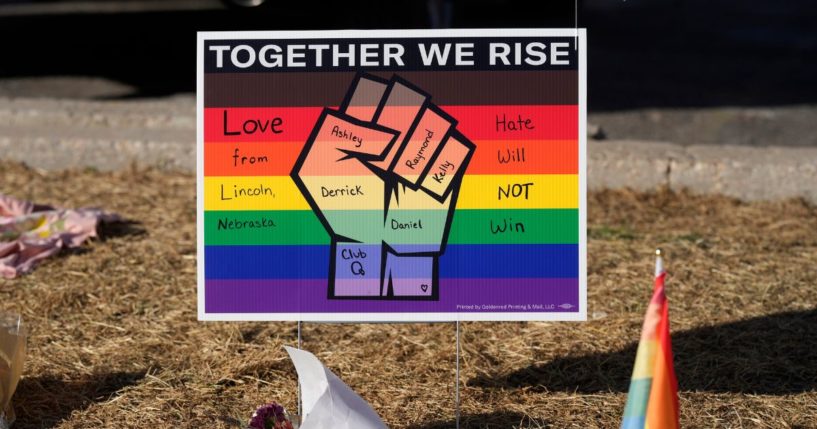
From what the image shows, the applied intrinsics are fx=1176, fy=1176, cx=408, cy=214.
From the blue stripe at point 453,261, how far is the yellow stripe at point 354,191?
123mm

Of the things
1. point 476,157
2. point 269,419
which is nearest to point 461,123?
point 476,157

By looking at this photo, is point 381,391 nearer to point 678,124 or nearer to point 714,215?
point 714,215

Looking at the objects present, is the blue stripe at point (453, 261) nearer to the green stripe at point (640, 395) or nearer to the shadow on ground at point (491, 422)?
the shadow on ground at point (491, 422)

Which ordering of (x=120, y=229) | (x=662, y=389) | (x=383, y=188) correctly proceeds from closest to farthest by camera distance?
1. (x=662, y=389)
2. (x=383, y=188)
3. (x=120, y=229)

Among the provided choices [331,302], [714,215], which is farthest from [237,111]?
[714,215]

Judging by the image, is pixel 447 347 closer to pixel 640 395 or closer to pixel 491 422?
pixel 491 422

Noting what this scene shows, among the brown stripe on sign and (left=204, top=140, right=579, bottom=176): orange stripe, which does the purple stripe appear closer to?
(left=204, top=140, right=579, bottom=176): orange stripe

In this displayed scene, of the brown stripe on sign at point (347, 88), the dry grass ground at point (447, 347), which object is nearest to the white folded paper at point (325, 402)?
the dry grass ground at point (447, 347)

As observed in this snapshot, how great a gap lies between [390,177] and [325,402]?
0.79 meters

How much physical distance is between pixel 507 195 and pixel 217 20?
7.20m

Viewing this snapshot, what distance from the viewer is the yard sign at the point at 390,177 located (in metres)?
3.50

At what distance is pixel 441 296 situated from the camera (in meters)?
3.50

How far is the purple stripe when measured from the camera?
11.5ft

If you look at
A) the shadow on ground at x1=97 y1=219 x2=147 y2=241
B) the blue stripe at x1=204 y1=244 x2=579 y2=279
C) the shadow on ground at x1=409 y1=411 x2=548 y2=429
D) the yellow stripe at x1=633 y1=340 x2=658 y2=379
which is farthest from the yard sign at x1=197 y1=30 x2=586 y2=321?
the shadow on ground at x1=97 y1=219 x2=147 y2=241
